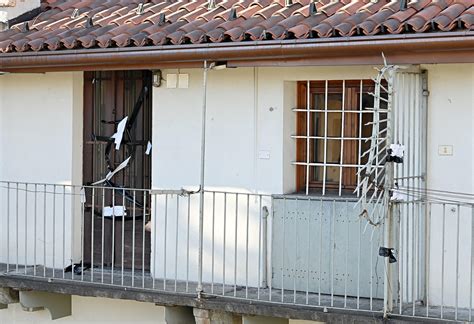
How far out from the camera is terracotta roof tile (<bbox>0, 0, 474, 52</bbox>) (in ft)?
31.8

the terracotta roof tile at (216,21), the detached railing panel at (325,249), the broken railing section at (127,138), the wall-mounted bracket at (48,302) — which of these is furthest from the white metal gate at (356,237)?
the wall-mounted bracket at (48,302)

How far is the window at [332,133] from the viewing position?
35.8 feet

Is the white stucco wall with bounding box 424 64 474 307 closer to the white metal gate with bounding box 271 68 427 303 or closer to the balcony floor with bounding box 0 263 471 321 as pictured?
the white metal gate with bounding box 271 68 427 303

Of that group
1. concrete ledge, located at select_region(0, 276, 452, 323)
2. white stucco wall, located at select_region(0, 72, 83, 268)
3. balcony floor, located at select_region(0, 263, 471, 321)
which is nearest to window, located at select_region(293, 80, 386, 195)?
balcony floor, located at select_region(0, 263, 471, 321)

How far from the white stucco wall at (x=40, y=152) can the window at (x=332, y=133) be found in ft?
9.07

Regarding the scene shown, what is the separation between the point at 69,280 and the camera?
1177 cm

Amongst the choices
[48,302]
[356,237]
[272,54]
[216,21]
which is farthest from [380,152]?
[48,302]

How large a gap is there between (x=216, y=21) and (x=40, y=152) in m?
3.00

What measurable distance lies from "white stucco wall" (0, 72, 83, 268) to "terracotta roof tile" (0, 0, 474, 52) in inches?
29.9

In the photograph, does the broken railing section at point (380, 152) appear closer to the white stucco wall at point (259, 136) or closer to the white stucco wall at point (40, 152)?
the white stucco wall at point (259, 136)

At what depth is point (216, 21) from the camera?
1089 centimetres

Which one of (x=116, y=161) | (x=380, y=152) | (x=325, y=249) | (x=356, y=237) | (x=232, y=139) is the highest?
(x=232, y=139)

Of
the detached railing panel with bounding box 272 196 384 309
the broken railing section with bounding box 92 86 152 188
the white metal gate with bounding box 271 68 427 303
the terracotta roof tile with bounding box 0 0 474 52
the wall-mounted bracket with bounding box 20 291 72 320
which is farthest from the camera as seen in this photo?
the broken railing section with bounding box 92 86 152 188

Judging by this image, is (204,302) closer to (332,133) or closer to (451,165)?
(332,133)
